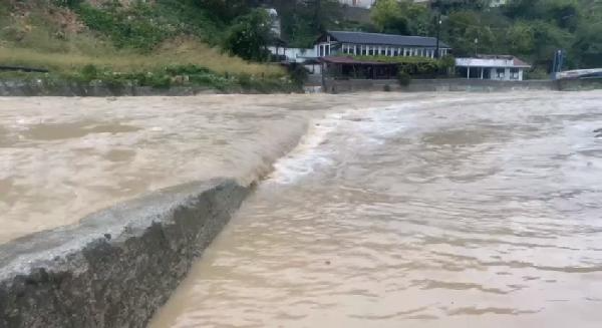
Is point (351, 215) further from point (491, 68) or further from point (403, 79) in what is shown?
point (491, 68)

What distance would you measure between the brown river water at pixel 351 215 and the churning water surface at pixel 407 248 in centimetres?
2

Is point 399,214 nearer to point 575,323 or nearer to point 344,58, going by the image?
point 575,323

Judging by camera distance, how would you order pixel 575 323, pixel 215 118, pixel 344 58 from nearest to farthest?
pixel 575 323
pixel 215 118
pixel 344 58

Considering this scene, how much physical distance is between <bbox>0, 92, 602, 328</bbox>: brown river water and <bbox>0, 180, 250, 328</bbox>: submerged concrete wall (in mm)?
308

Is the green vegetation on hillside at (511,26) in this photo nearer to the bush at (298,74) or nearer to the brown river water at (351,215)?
the bush at (298,74)

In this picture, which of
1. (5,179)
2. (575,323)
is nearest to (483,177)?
(575,323)

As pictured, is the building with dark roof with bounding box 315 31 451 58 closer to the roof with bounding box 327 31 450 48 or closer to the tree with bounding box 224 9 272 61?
the roof with bounding box 327 31 450 48

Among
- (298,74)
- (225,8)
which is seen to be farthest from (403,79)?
(225,8)

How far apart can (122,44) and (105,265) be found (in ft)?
132

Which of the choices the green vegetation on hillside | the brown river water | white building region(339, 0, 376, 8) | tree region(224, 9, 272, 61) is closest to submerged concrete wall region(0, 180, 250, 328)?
the brown river water

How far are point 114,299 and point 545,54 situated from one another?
270ft

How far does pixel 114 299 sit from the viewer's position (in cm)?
465

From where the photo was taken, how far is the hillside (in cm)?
3300

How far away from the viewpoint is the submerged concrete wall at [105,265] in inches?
153
